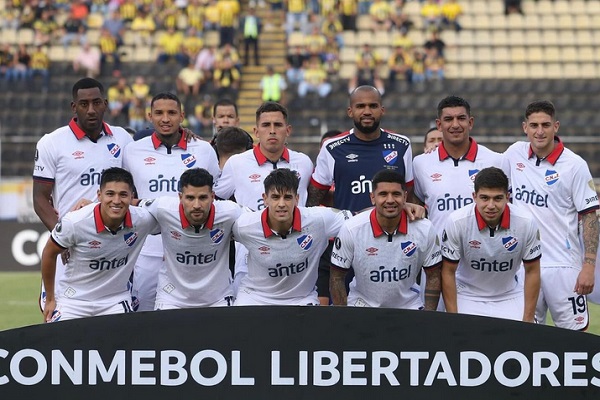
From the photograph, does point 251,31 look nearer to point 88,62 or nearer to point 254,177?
point 88,62

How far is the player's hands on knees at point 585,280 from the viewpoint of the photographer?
7.63m

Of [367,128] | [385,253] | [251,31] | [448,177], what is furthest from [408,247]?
[251,31]

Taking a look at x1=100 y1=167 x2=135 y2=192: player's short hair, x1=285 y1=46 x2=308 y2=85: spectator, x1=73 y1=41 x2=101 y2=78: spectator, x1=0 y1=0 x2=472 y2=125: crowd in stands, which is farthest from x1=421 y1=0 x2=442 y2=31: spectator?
x1=100 y1=167 x2=135 y2=192: player's short hair

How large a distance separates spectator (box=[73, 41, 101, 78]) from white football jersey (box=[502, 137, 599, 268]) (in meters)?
17.3

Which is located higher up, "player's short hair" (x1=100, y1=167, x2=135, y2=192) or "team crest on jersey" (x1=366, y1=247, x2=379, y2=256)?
"player's short hair" (x1=100, y1=167, x2=135, y2=192)

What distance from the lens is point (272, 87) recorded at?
926 inches

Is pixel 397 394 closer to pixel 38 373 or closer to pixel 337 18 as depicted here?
pixel 38 373

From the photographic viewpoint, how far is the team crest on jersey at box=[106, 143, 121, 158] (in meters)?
8.11

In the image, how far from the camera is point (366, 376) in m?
5.87

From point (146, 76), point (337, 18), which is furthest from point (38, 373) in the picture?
point (337, 18)

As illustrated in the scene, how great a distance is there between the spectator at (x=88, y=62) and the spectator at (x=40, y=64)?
587mm

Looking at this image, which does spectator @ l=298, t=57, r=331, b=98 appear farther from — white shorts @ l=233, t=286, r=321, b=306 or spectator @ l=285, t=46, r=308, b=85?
white shorts @ l=233, t=286, r=321, b=306

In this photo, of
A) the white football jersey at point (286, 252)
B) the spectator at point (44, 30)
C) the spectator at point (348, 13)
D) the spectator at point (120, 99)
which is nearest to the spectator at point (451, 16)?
the spectator at point (348, 13)

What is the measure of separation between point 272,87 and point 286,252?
16422 mm
